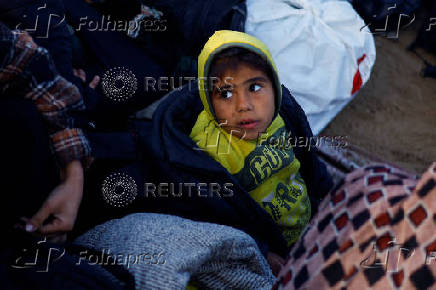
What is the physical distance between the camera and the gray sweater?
28.5 inches

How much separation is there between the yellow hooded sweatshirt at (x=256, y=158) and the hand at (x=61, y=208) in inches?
17.6

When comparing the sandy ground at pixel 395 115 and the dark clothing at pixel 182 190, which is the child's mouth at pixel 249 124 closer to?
the dark clothing at pixel 182 190

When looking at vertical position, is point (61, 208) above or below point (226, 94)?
below

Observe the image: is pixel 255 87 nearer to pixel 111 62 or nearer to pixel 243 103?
pixel 243 103

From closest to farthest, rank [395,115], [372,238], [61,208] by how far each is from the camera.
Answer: [372,238] → [61,208] → [395,115]

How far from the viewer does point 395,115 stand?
2.60 m

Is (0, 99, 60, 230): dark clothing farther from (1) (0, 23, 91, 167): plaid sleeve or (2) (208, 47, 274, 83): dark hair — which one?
(2) (208, 47, 274, 83): dark hair

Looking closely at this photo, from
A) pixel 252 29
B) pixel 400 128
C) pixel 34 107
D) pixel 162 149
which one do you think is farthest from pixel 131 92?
pixel 400 128

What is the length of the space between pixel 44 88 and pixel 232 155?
66 centimetres

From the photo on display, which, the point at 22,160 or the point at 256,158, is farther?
the point at 256,158

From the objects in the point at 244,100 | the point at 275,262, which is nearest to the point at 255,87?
the point at 244,100

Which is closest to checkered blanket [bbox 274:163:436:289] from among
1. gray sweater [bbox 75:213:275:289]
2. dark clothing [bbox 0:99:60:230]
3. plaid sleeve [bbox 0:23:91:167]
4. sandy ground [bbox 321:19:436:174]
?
gray sweater [bbox 75:213:275:289]

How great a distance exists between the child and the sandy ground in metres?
1.21

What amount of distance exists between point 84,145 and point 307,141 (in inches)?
37.2
